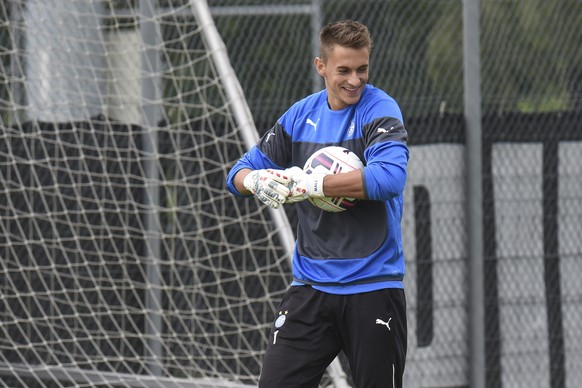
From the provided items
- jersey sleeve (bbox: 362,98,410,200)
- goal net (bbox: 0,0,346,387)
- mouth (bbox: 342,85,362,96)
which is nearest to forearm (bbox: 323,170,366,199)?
jersey sleeve (bbox: 362,98,410,200)

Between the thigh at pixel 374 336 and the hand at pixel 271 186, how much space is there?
19.2 inches

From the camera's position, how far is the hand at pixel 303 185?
381cm

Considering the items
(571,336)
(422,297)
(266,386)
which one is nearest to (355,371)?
(266,386)

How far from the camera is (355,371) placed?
159 inches

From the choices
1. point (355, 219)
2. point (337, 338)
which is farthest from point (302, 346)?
point (355, 219)

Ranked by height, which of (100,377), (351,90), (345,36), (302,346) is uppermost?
(345,36)

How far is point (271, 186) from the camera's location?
3.88 m

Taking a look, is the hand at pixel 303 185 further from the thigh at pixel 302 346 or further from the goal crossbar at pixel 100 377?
the goal crossbar at pixel 100 377

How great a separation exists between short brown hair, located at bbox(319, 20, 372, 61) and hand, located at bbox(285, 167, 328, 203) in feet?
1.64

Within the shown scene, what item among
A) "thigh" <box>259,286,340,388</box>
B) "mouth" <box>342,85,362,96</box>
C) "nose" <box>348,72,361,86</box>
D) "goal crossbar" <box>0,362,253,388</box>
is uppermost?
"nose" <box>348,72,361,86</box>

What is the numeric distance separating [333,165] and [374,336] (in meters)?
0.66

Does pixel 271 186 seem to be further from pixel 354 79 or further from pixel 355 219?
pixel 354 79

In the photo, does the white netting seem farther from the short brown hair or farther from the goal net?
the short brown hair

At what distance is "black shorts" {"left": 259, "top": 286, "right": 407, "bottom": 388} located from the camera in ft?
13.1
